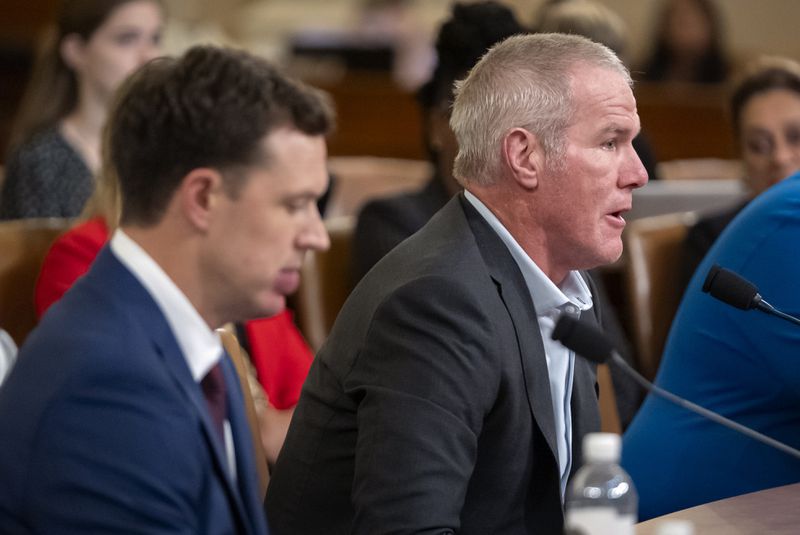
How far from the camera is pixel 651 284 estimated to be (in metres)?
3.03

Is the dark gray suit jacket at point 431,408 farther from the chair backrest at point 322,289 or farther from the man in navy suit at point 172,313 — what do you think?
the chair backrest at point 322,289

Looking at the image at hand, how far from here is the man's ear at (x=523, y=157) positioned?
1.79 meters

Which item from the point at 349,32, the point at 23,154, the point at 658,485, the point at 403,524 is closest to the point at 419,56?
the point at 349,32

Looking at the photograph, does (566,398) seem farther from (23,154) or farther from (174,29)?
(174,29)

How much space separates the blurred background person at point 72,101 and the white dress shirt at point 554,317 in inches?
76.4

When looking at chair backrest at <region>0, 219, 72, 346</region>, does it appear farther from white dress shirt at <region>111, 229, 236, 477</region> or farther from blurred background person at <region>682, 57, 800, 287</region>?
blurred background person at <region>682, 57, 800, 287</region>

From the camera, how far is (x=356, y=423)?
5.49ft

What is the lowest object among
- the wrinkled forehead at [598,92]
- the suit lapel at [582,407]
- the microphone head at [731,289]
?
the suit lapel at [582,407]

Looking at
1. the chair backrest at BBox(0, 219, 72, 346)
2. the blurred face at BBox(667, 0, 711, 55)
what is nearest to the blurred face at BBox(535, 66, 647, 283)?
the chair backrest at BBox(0, 219, 72, 346)

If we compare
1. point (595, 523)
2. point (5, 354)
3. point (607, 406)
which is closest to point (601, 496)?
point (595, 523)

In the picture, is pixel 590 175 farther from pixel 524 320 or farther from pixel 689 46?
pixel 689 46

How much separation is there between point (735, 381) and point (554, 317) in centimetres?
37

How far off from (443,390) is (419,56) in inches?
261

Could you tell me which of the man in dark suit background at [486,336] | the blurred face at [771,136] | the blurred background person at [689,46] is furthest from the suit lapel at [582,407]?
the blurred background person at [689,46]
